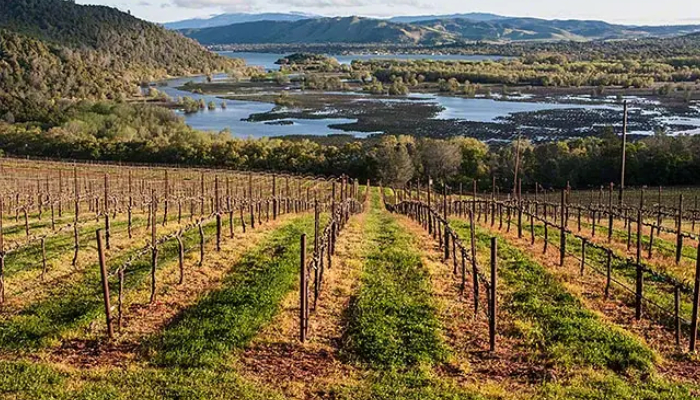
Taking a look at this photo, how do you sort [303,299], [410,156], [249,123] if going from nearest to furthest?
[303,299] → [410,156] → [249,123]

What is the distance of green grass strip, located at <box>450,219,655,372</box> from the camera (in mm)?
11422

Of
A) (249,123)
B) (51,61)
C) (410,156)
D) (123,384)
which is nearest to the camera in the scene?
(123,384)

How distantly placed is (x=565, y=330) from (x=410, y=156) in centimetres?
6685

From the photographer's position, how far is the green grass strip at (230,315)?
37.8 ft

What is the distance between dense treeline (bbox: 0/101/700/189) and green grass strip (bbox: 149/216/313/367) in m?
55.8

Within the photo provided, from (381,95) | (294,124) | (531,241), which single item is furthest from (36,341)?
(381,95)

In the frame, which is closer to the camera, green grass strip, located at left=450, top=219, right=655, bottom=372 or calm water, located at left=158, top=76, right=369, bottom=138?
green grass strip, located at left=450, top=219, right=655, bottom=372

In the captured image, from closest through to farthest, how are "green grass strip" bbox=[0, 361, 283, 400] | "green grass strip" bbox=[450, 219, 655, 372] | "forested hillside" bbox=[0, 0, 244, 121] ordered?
1. "green grass strip" bbox=[0, 361, 283, 400]
2. "green grass strip" bbox=[450, 219, 655, 372]
3. "forested hillside" bbox=[0, 0, 244, 121]

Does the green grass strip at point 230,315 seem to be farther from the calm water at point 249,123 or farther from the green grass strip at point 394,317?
the calm water at point 249,123

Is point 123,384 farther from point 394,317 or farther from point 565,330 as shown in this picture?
point 565,330

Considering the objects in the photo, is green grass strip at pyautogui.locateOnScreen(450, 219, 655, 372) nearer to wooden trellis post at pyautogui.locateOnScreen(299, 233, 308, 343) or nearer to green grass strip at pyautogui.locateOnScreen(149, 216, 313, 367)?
wooden trellis post at pyautogui.locateOnScreen(299, 233, 308, 343)

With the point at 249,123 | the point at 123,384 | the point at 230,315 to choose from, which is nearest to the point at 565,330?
the point at 230,315

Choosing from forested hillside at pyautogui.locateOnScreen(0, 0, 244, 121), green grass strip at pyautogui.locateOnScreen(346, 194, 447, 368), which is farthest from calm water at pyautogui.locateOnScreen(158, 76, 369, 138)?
green grass strip at pyautogui.locateOnScreen(346, 194, 447, 368)

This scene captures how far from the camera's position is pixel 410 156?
79062mm
